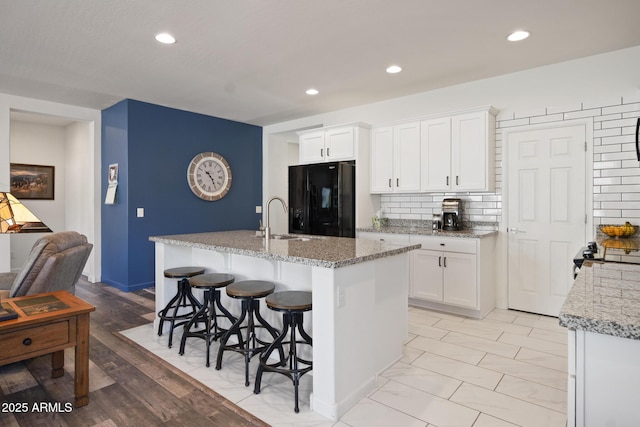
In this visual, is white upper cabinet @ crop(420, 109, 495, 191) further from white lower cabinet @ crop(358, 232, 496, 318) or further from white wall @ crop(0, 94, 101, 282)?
white wall @ crop(0, 94, 101, 282)

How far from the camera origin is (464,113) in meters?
3.87

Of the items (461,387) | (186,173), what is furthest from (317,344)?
(186,173)

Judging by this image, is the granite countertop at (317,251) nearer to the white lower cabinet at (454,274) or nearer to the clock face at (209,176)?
the white lower cabinet at (454,274)

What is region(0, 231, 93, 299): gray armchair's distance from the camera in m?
2.44

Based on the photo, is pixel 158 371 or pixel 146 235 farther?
pixel 146 235

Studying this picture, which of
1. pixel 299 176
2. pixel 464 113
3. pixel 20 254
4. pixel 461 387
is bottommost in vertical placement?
pixel 461 387

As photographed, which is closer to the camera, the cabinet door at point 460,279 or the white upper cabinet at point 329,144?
the cabinet door at point 460,279

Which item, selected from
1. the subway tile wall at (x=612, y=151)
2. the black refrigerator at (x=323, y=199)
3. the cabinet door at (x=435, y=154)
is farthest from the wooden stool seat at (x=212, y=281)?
the subway tile wall at (x=612, y=151)

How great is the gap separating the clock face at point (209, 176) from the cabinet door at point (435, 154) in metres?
3.12

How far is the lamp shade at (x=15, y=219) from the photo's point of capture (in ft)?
6.21

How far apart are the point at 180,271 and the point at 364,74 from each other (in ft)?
8.58

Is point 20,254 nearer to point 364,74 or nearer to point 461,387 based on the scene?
point 364,74

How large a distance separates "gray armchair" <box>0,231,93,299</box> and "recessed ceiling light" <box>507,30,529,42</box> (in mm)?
3755

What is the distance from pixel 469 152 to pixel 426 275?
1.39m
